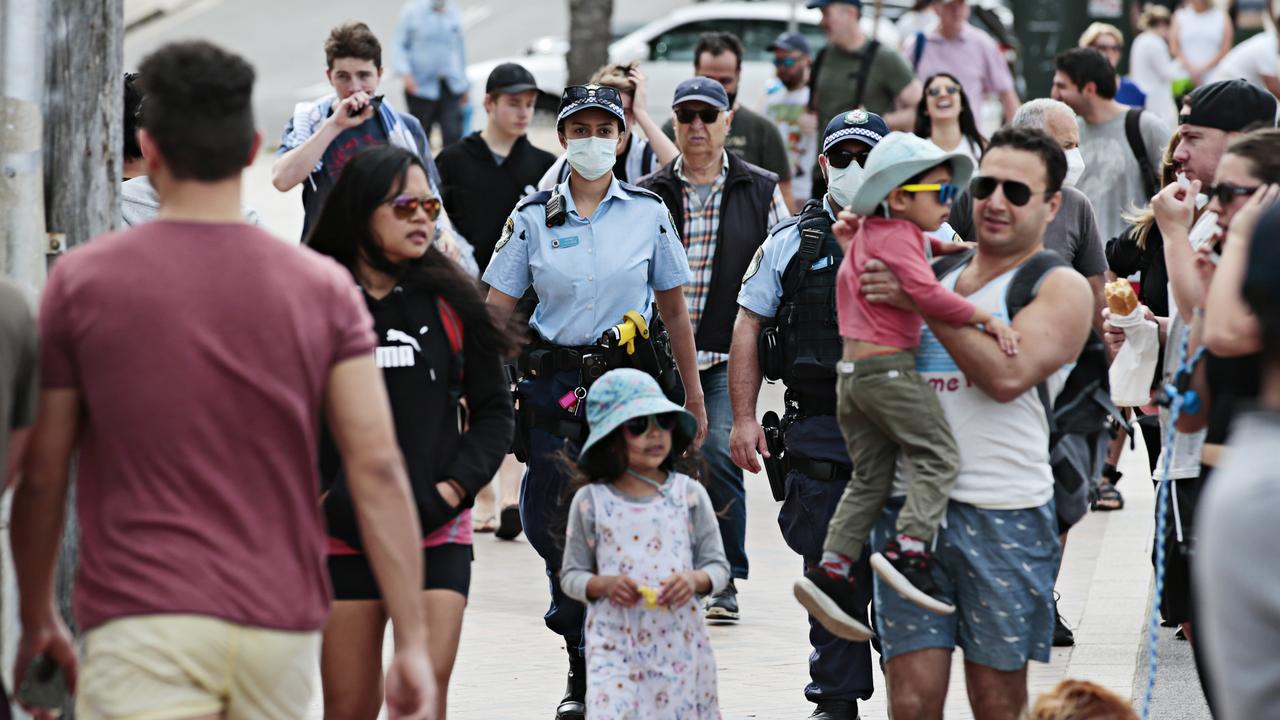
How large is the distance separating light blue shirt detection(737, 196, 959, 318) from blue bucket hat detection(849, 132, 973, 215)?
48.9 inches

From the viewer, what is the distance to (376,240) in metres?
4.95

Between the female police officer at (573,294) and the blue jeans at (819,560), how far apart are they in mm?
577

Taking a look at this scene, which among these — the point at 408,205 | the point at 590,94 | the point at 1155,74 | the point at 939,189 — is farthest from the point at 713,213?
the point at 1155,74

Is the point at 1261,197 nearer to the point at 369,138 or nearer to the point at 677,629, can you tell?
the point at 677,629

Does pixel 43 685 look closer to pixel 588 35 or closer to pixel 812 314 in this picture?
pixel 812 314

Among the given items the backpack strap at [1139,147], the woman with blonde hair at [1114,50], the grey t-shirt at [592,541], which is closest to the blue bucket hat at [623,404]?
the grey t-shirt at [592,541]

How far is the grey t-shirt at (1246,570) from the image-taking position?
9.21 ft

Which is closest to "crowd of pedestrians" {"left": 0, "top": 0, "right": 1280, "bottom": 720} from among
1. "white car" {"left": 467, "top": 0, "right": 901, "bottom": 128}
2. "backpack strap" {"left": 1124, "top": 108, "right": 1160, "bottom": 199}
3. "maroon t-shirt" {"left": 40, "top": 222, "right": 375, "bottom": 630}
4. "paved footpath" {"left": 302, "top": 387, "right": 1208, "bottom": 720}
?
"maroon t-shirt" {"left": 40, "top": 222, "right": 375, "bottom": 630}

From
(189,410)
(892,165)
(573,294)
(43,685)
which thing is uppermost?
(892,165)

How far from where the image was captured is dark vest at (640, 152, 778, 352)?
8.12m

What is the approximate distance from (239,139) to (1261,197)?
262 cm

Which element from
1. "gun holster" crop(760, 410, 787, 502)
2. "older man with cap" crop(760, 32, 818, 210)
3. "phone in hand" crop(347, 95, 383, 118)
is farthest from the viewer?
"older man with cap" crop(760, 32, 818, 210)

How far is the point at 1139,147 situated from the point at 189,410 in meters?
7.41

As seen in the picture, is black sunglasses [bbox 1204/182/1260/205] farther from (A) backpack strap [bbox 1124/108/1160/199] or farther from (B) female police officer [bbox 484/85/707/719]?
(A) backpack strap [bbox 1124/108/1160/199]
